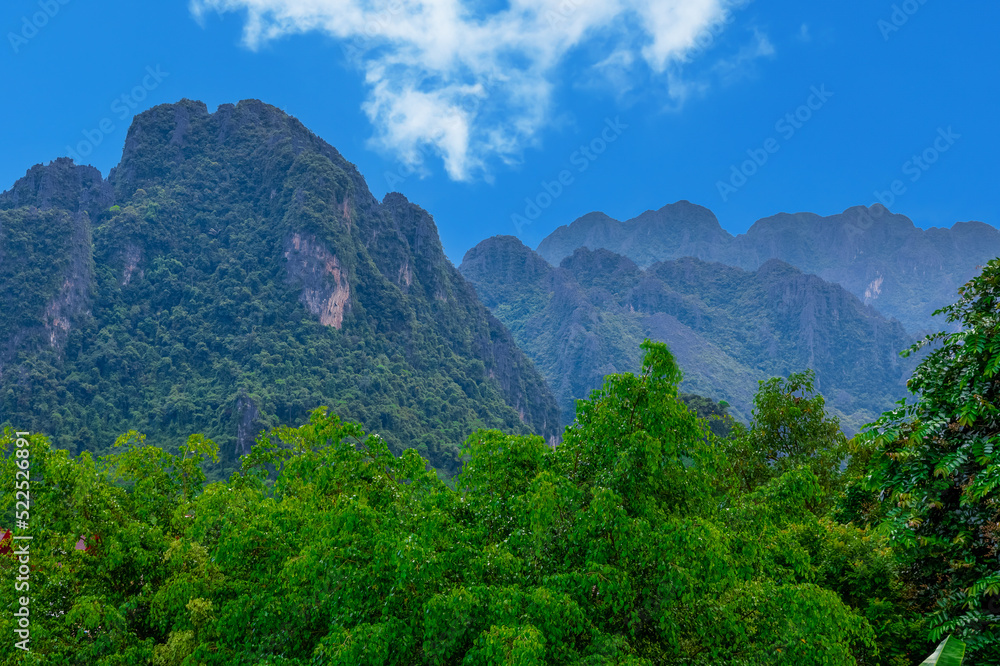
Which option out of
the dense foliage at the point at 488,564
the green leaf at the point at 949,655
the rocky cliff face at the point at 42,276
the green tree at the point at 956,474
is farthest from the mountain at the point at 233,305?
the green leaf at the point at 949,655

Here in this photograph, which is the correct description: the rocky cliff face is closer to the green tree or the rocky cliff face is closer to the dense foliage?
the dense foliage

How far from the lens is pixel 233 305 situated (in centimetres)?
10888

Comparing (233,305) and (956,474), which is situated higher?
(233,305)

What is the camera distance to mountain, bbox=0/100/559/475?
85938 millimetres

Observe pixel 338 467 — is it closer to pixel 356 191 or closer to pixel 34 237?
pixel 34 237

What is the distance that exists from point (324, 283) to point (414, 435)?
39262mm

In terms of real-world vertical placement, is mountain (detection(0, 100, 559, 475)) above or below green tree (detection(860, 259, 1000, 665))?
above

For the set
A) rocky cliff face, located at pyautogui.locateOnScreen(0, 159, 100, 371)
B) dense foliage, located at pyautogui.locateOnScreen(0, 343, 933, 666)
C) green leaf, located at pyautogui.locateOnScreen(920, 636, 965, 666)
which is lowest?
green leaf, located at pyautogui.locateOnScreen(920, 636, 965, 666)

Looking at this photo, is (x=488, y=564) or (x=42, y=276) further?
(x=42, y=276)

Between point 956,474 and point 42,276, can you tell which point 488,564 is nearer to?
point 956,474

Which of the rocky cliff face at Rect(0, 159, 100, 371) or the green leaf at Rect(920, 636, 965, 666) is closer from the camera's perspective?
the green leaf at Rect(920, 636, 965, 666)

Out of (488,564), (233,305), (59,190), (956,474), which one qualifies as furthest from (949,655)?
(59,190)

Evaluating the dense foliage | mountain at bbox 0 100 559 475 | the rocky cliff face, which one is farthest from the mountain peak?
the dense foliage

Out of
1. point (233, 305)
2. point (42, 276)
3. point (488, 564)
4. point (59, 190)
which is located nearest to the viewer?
point (488, 564)
